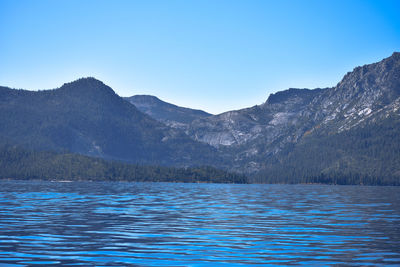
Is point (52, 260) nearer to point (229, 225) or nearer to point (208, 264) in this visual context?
point (208, 264)

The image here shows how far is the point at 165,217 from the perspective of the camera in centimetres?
7100

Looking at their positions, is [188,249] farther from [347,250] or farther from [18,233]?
[18,233]

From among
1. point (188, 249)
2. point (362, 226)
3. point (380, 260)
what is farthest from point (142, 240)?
point (362, 226)

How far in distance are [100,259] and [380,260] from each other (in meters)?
21.4

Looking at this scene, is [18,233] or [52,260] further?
[18,233]

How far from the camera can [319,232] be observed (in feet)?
178

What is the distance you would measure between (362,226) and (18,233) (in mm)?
40563

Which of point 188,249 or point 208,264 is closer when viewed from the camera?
point 208,264

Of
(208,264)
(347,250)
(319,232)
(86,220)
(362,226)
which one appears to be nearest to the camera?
(208,264)

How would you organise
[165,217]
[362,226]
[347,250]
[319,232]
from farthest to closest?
[165,217] < [362,226] < [319,232] < [347,250]

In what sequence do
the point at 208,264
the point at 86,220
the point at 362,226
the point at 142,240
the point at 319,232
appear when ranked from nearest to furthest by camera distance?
the point at 208,264 → the point at 142,240 → the point at 319,232 → the point at 362,226 → the point at 86,220

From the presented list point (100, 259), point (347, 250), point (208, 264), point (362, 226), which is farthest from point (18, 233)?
point (362, 226)

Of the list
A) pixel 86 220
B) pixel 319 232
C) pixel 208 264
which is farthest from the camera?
pixel 86 220

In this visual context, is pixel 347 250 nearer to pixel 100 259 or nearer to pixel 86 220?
pixel 100 259
